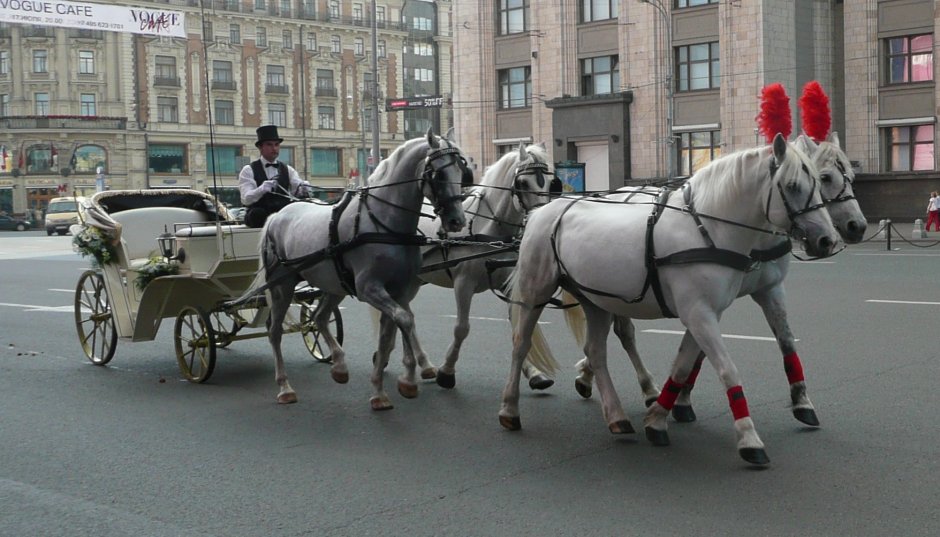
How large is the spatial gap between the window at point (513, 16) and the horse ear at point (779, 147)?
4197cm

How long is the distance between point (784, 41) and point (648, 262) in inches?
1443

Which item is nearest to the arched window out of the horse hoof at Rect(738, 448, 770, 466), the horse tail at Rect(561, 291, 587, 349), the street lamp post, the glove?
the street lamp post

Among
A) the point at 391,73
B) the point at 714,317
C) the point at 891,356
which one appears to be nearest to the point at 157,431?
the point at 714,317

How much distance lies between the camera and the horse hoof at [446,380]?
9.22 metres

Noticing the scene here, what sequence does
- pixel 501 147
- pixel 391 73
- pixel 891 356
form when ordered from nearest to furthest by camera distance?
pixel 891 356 → pixel 501 147 → pixel 391 73

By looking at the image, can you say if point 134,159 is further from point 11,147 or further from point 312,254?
point 312,254

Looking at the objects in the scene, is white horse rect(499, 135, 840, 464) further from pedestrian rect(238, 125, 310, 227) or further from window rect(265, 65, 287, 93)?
window rect(265, 65, 287, 93)

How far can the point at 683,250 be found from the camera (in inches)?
262

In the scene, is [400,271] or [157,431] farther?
[400,271]

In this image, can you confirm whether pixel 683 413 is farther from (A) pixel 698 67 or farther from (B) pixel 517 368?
(A) pixel 698 67

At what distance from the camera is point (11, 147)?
75.2m

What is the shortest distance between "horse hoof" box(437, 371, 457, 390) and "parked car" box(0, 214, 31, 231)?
6440 centimetres

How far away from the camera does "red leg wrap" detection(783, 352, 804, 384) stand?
7352 mm

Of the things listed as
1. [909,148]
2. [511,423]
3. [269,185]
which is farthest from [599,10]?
[511,423]
